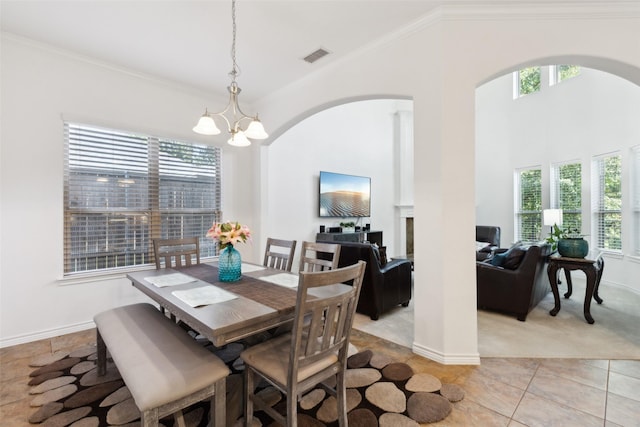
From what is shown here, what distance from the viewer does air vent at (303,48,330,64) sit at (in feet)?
10.2

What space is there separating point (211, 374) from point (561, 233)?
14.1 ft

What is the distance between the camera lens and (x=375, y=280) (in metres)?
3.35

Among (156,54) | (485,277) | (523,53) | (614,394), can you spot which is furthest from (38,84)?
(614,394)

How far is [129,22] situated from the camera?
2580 mm

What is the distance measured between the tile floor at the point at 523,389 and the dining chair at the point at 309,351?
32.8 inches

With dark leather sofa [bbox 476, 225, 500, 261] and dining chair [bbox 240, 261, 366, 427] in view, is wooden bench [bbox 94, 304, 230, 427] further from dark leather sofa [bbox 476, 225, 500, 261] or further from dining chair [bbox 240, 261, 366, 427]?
dark leather sofa [bbox 476, 225, 500, 261]

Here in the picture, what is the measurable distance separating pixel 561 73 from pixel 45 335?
9168mm

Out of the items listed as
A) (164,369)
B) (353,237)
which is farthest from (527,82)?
(164,369)

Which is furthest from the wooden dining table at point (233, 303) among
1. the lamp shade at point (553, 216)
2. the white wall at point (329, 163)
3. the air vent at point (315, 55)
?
the lamp shade at point (553, 216)

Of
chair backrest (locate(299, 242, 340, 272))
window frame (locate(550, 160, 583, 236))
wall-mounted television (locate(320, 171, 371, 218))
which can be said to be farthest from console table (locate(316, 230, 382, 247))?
window frame (locate(550, 160, 583, 236))

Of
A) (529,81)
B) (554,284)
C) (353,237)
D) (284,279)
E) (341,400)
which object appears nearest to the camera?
(341,400)

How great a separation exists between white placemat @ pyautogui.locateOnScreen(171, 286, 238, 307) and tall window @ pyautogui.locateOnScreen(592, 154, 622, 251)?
633cm

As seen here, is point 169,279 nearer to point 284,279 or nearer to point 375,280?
point 284,279

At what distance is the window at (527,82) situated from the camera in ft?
20.8
